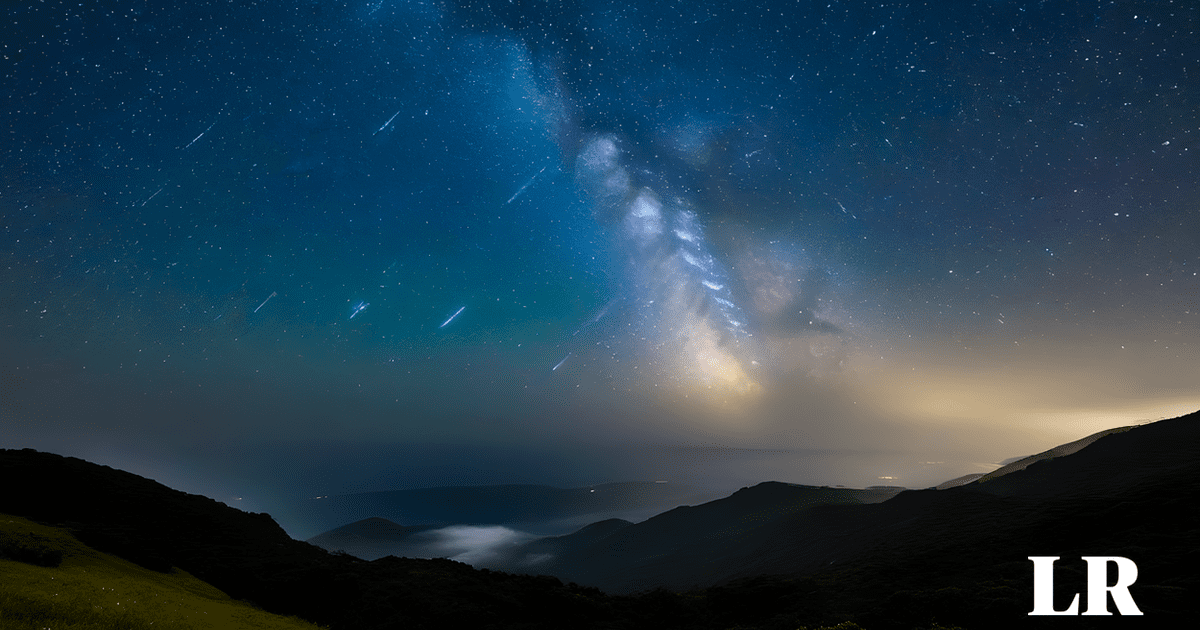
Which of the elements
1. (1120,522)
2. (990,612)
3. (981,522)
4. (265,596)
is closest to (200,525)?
(265,596)

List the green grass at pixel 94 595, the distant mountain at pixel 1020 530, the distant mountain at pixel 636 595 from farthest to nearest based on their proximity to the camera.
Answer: the distant mountain at pixel 1020 530 < the distant mountain at pixel 636 595 < the green grass at pixel 94 595

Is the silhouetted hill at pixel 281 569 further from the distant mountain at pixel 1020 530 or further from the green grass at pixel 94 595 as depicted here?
the distant mountain at pixel 1020 530

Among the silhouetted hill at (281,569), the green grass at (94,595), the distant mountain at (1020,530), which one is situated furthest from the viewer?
the distant mountain at (1020,530)

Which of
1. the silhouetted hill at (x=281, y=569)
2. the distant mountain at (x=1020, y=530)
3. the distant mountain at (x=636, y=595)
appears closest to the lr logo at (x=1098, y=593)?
the distant mountain at (x=636, y=595)

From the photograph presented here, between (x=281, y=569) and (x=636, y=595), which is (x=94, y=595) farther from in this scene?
(x=636, y=595)

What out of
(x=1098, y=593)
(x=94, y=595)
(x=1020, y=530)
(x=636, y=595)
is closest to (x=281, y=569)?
(x=94, y=595)

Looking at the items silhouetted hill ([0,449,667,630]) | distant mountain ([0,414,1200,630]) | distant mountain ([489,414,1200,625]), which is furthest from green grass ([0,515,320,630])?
distant mountain ([489,414,1200,625])

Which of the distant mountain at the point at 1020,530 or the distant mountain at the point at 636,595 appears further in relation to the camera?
the distant mountain at the point at 1020,530

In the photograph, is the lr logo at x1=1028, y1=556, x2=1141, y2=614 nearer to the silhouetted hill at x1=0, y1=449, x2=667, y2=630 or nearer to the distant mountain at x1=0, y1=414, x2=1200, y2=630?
the distant mountain at x1=0, y1=414, x2=1200, y2=630
